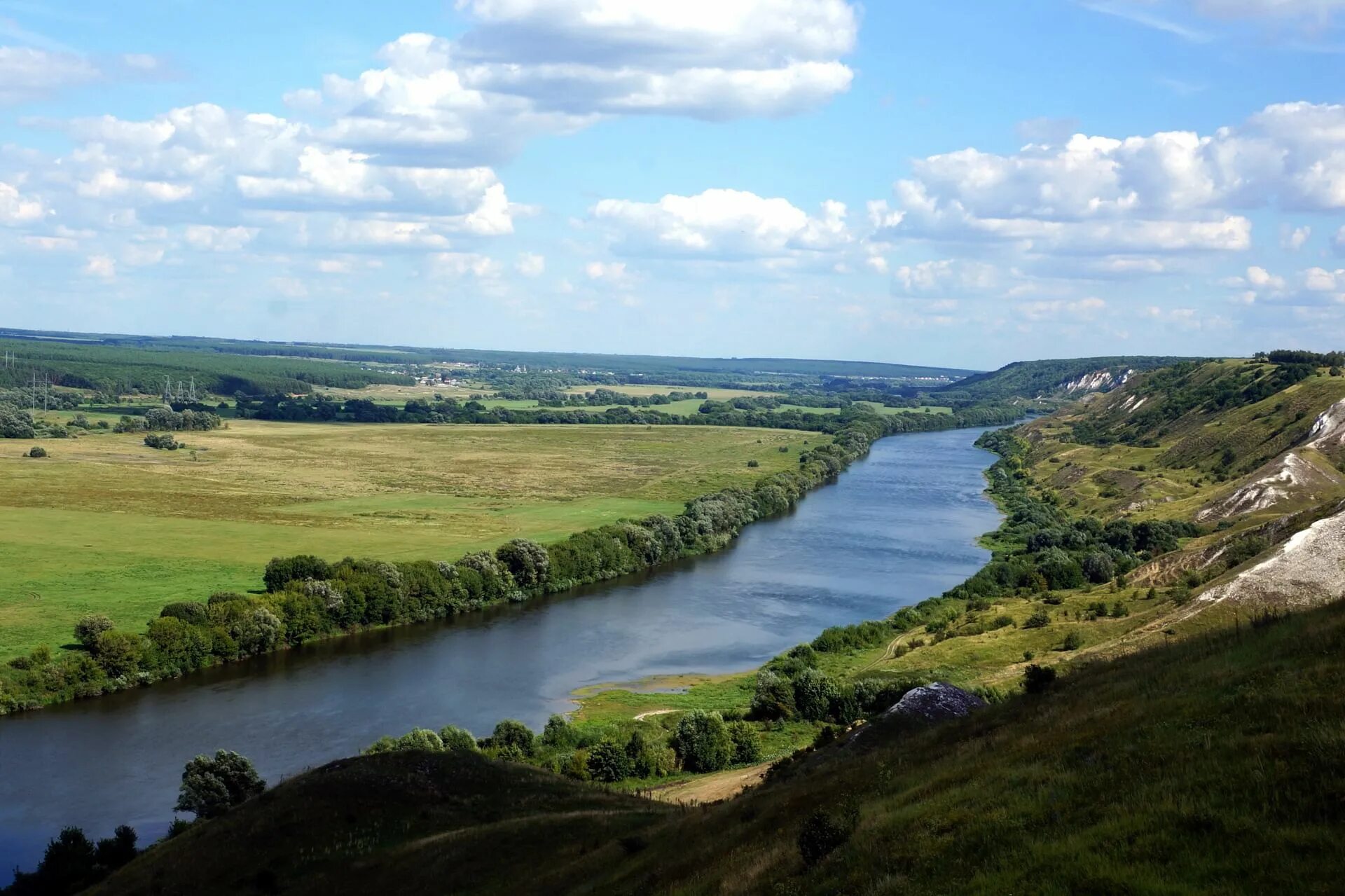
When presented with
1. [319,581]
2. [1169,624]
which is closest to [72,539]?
[319,581]

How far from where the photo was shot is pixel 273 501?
103125mm

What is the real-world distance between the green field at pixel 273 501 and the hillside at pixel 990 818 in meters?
35.1

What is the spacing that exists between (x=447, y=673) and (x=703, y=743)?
18994mm

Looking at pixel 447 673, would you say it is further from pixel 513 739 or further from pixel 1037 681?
pixel 1037 681

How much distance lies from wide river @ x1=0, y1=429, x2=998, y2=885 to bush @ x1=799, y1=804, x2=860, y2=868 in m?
29.9

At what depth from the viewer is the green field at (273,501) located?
67688 mm

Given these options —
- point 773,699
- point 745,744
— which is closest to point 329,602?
point 773,699

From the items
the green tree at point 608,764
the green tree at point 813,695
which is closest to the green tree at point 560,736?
the green tree at point 608,764

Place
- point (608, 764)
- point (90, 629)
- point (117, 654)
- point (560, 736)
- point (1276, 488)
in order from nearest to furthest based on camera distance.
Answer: point (608, 764) → point (560, 736) → point (117, 654) → point (90, 629) → point (1276, 488)

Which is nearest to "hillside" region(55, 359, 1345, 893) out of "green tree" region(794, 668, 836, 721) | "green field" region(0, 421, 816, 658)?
"green tree" region(794, 668, 836, 721)

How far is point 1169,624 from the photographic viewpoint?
149 feet

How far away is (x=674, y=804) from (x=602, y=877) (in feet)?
40.5

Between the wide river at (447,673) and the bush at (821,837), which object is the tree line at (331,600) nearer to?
the wide river at (447,673)

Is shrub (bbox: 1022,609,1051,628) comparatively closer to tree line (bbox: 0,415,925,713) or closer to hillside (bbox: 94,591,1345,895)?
tree line (bbox: 0,415,925,713)
